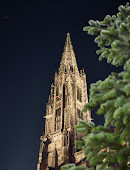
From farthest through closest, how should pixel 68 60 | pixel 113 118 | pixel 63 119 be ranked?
pixel 68 60
pixel 63 119
pixel 113 118

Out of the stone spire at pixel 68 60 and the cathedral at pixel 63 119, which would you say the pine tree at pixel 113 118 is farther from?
the stone spire at pixel 68 60

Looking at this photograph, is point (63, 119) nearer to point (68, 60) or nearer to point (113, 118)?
point (68, 60)

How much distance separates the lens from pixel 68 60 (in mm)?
44531

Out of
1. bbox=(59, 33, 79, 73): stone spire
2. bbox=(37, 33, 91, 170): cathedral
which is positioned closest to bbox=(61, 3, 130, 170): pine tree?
bbox=(37, 33, 91, 170): cathedral

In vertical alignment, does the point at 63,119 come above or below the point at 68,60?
below

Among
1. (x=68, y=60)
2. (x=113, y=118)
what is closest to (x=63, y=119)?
(x=68, y=60)

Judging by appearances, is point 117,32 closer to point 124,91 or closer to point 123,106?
point 124,91

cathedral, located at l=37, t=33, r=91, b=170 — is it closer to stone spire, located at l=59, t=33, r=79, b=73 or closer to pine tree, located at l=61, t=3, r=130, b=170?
stone spire, located at l=59, t=33, r=79, b=73

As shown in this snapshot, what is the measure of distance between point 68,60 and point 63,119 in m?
18.3

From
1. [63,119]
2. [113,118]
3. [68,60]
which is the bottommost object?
[113,118]

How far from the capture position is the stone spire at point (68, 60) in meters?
41.2

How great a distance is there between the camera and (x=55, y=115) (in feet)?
106

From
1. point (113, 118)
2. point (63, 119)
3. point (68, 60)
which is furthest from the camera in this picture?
point (68, 60)

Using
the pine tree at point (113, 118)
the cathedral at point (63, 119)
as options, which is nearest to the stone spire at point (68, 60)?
the cathedral at point (63, 119)
